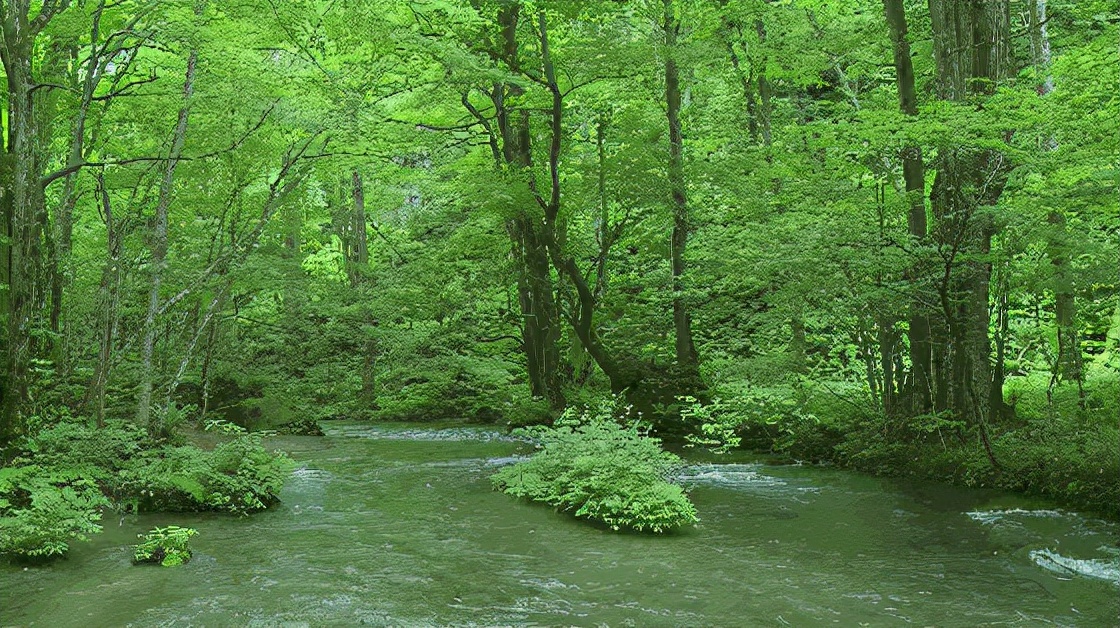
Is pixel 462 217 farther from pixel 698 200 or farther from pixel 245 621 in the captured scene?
pixel 245 621

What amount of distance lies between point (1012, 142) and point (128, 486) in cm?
978

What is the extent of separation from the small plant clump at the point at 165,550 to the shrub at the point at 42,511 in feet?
1.22

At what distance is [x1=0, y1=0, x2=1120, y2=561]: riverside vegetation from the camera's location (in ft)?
27.5

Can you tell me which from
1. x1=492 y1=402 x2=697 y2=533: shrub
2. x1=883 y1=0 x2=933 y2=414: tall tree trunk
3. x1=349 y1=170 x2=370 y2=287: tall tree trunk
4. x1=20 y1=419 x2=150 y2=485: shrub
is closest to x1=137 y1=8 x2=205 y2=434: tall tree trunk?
x1=20 y1=419 x2=150 y2=485: shrub

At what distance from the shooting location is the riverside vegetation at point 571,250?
8.38 metres

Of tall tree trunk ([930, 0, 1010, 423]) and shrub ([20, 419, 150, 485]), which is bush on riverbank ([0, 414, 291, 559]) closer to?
shrub ([20, 419, 150, 485])

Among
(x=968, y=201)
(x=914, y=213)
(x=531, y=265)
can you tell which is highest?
(x=531, y=265)

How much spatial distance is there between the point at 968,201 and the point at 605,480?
4989mm

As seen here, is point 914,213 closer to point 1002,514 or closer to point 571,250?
point 1002,514

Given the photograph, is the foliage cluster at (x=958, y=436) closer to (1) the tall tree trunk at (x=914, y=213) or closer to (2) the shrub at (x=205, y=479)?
(1) the tall tree trunk at (x=914, y=213)

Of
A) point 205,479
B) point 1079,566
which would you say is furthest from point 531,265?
point 1079,566

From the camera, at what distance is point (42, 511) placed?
6480 millimetres

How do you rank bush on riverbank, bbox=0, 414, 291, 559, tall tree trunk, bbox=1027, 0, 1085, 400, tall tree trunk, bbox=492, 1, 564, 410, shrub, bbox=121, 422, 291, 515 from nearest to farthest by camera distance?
bush on riverbank, bbox=0, 414, 291, 559, shrub, bbox=121, 422, 291, 515, tall tree trunk, bbox=1027, 0, 1085, 400, tall tree trunk, bbox=492, 1, 564, 410

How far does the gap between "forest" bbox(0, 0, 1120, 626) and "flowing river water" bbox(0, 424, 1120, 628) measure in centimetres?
6
